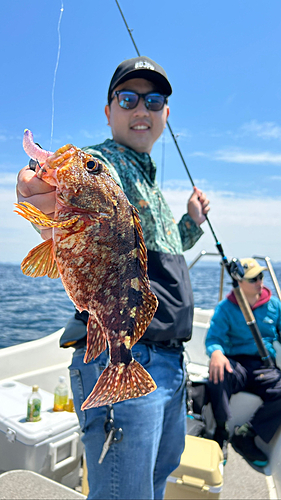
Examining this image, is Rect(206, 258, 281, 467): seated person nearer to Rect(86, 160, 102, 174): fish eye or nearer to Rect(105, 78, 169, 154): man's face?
Rect(105, 78, 169, 154): man's face

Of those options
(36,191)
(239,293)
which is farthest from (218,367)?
(36,191)

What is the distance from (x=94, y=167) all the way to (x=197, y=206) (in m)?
1.58

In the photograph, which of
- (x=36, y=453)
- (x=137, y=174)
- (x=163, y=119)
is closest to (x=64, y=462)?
(x=36, y=453)

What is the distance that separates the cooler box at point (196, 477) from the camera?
3383 mm

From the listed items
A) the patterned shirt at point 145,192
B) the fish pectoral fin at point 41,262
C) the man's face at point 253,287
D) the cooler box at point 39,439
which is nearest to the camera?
the fish pectoral fin at point 41,262

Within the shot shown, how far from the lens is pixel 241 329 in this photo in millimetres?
4809

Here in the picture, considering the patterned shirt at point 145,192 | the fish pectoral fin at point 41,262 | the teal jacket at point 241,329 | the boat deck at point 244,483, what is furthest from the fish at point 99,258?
the teal jacket at point 241,329

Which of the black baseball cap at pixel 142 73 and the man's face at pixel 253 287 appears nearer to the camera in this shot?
the black baseball cap at pixel 142 73

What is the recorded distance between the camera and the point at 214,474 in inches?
133

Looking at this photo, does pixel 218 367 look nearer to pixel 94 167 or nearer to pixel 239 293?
pixel 239 293

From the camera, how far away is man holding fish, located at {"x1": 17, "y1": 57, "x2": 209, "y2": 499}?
1868mm

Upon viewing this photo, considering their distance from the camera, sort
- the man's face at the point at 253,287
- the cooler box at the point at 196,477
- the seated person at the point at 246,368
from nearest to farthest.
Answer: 1. the cooler box at the point at 196,477
2. the seated person at the point at 246,368
3. the man's face at the point at 253,287

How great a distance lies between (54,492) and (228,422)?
257 centimetres

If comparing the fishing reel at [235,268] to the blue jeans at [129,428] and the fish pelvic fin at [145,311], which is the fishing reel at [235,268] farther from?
the fish pelvic fin at [145,311]
